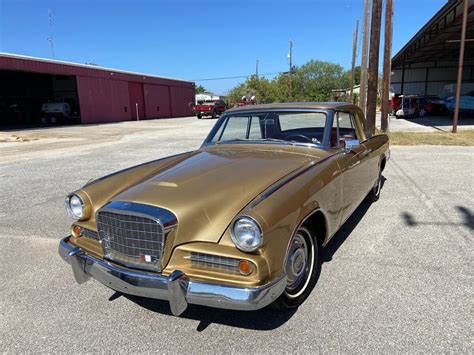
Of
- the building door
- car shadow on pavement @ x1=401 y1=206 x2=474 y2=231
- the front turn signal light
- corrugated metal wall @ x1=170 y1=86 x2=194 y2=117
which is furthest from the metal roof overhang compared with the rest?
the building door

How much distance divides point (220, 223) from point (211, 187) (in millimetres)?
443

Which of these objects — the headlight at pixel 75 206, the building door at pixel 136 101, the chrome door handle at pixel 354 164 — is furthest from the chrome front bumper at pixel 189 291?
the building door at pixel 136 101

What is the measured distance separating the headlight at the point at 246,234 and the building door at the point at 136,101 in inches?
1432

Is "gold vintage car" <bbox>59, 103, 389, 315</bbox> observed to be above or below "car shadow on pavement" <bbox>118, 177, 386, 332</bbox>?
above

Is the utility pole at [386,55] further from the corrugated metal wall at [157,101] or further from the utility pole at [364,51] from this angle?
the corrugated metal wall at [157,101]

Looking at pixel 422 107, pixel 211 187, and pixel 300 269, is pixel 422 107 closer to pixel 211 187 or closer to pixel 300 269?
pixel 300 269

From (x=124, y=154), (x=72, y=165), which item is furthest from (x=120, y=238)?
(x=124, y=154)

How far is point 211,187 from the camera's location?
2924 mm

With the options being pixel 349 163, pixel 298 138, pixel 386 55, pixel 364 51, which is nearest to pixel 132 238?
pixel 298 138

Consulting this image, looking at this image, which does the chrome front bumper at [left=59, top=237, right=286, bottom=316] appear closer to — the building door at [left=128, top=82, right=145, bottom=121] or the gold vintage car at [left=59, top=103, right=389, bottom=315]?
the gold vintage car at [left=59, top=103, right=389, bottom=315]

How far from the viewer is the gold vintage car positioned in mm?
2402

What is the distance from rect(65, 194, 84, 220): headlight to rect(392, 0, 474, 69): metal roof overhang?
61.3 feet

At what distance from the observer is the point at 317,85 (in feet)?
227

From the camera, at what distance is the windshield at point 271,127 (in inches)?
161
